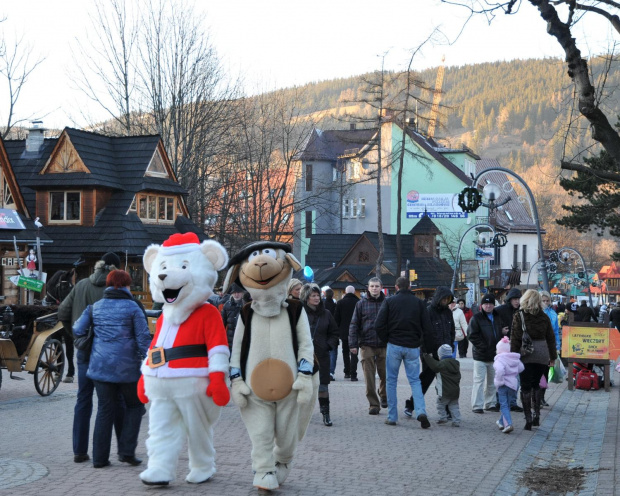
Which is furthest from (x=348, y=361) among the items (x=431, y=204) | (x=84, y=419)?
(x=431, y=204)

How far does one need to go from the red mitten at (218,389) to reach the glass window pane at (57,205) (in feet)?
99.2

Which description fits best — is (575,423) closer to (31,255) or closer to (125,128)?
(31,255)

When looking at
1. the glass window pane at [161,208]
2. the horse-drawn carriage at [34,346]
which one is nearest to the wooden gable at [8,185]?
the glass window pane at [161,208]

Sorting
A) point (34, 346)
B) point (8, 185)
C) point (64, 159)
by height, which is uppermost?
point (64, 159)

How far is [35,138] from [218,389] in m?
33.6

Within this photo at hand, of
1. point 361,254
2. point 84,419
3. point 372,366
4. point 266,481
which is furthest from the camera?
point 361,254

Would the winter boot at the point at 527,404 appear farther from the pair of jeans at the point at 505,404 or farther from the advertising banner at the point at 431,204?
the advertising banner at the point at 431,204

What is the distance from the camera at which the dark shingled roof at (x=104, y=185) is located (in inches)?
1401

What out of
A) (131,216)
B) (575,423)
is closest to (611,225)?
(131,216)

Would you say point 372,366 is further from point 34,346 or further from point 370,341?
point 34,346

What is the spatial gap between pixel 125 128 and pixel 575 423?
1332 inches

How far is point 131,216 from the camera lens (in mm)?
36406

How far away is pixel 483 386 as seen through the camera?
1428 cm

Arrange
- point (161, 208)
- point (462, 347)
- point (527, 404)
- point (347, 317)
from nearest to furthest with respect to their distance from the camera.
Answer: point (527, 404)
point (347, 317)
point (462, 347)
point (161, 208)
